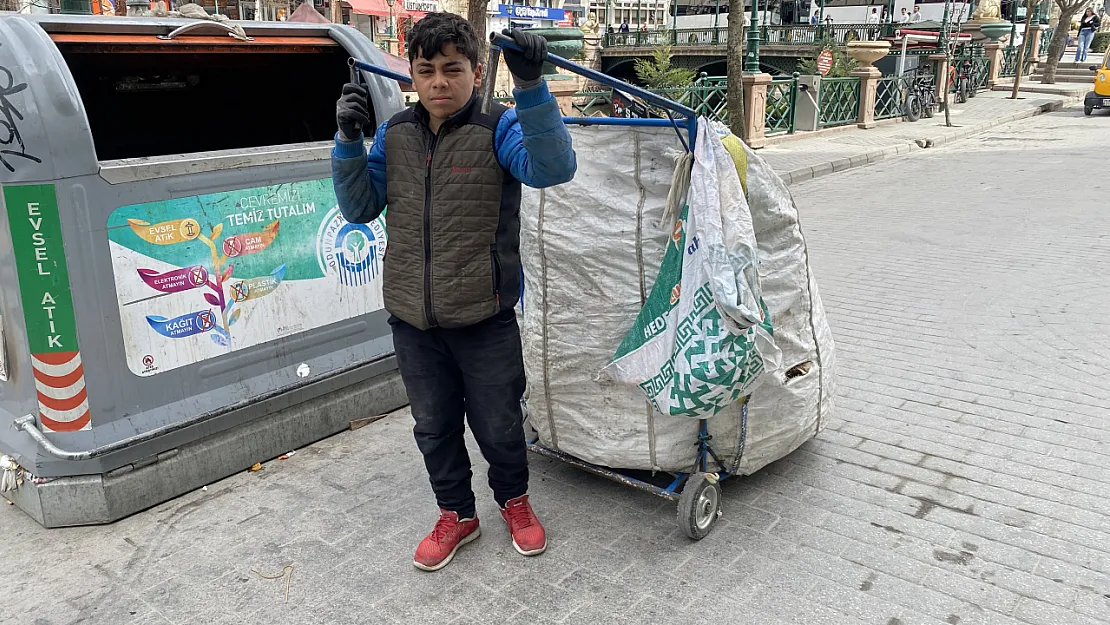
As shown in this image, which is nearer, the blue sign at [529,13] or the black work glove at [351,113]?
the black work glove at [351,113]

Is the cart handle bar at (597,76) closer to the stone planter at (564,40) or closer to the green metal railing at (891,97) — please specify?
the stone planter at (564,40)

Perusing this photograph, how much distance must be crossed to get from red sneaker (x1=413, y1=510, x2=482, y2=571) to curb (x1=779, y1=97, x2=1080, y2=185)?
8.06 meters

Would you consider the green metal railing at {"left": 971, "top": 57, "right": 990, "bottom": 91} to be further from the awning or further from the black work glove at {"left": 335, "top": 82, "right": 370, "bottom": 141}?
the black work glove at {"left": 335, "top": 82, "right": 370, "bottom": 141}

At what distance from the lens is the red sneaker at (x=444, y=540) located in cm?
292

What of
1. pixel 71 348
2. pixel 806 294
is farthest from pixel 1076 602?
pixel 71 348

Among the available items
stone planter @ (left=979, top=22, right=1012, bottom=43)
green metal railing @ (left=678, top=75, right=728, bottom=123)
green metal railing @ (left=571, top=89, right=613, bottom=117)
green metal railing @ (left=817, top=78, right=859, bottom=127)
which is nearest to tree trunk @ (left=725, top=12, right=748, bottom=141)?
green metal railing @ (left=678, top=75, right=728, bottom=123)

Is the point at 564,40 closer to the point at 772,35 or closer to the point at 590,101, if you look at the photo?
the point at 590,101

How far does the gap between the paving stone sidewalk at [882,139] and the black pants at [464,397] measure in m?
10.0

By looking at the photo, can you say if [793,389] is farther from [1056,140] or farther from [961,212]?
[1056,140]

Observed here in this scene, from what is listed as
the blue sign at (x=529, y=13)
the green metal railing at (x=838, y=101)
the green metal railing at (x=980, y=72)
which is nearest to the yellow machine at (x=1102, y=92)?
the green metal railing at (x=980, y=72)

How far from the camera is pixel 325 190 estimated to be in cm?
381

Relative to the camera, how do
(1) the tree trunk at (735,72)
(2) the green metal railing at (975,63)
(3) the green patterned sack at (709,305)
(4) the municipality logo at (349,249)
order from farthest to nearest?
(2) the green metal railing at (975,63) < (1) the tree trunk at (735,72) < (4) the municipality logo at (349,249) < (3) the green patterned sack at (709,305)

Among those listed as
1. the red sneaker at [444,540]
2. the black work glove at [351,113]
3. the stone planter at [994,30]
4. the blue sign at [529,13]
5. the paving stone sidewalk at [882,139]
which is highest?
the blue sign at [529,13]

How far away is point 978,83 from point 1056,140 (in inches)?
471
